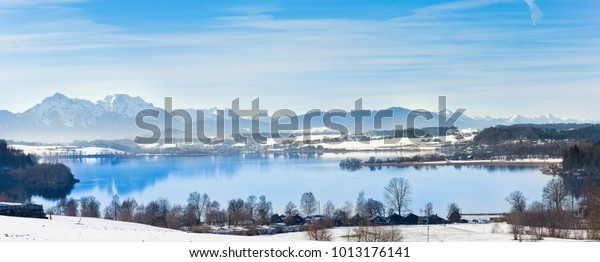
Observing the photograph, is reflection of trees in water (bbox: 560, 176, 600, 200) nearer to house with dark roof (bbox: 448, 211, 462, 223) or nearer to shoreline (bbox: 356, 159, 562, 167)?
house with dark roof (bbox: 448, 211, 462, 223)

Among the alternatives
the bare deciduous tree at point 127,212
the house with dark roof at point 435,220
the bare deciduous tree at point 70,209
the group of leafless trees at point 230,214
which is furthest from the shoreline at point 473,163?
the house with dark roof at point 435,220

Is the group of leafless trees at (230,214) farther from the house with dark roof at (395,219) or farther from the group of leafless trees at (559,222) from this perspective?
the group of leafless trees at (559,222)

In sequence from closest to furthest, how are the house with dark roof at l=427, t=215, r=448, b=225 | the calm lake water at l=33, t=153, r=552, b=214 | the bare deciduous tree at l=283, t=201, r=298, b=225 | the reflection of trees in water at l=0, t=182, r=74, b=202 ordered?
the house with dark roof at l=427, t=215, r=448, b=225
the bare deciduous tree at l=283, t=201, r=298, b=225
the calm lake water at l=33, t=153, r=552, b=214
the reflection of trees in water at l=0, t=182, r=74, b=202

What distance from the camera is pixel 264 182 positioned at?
25.9 m

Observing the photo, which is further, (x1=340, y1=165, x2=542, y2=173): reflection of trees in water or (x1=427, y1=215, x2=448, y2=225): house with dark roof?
(x1=340, y1=165, x2=542, y2=173): reflection of trees in water

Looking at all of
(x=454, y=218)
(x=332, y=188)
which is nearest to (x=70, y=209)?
(x=454, y=218)

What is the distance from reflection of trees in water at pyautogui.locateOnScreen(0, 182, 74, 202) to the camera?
73.8ft

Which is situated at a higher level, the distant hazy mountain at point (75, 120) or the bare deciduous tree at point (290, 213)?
the distant hazy mountain at point (75, 120)

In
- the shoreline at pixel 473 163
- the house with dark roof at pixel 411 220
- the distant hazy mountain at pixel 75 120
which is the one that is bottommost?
the house with dark roof at pixel 411 220

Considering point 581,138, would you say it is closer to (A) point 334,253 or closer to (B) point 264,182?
(B) point 264,182

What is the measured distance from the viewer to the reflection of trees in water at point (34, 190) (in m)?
22.5

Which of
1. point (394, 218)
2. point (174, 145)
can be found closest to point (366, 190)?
point (394, 218)

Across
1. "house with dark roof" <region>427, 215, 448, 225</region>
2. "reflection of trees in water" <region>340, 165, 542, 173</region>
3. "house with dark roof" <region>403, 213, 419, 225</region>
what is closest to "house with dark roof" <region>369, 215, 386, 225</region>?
"house with dark roof" <region>403, 213, 419, 225</region>

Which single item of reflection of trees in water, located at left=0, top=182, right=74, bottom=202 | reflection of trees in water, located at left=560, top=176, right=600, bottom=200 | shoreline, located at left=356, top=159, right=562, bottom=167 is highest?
Answer: shoreline, located at left=356, top=159, right=562, bottom=167
